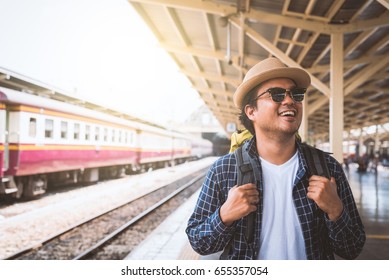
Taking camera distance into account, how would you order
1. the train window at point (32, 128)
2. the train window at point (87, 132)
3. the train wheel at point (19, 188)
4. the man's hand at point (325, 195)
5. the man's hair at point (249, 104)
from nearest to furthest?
the man's hand at point (325, 195), the man's hair at point (249, 104), the train window at point (32, 128), the train wheel at point (19, 188), the train window at point (87, 132)

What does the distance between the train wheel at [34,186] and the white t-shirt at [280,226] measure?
504 centimetres

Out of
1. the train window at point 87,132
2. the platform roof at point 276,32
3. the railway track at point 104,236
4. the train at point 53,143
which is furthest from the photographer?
the train window at point 87,132

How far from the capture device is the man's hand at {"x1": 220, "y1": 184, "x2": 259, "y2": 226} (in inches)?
53.9

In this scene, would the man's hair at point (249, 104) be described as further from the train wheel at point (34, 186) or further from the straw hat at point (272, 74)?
the train wheel at point (34, 186)

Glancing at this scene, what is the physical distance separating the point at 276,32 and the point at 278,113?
4.35 meters

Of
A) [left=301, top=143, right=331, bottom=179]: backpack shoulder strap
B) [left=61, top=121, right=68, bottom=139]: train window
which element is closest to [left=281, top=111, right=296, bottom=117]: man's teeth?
[left=301, top=143, right=331, bottom=179]: backpack shoulder strap

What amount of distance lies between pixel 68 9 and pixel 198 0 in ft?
8.17

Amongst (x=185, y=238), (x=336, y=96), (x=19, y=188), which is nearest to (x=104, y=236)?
(x=185, y=238)

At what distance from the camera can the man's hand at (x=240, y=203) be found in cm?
137

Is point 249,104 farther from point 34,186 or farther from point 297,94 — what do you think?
point 34,186

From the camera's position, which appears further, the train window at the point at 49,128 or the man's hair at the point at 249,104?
the train window at the point at 49,128

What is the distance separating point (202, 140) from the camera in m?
29.0

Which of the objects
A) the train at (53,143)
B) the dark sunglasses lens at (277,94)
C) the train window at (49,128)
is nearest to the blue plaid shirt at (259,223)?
the dark sunglasses lens at (277,94)
